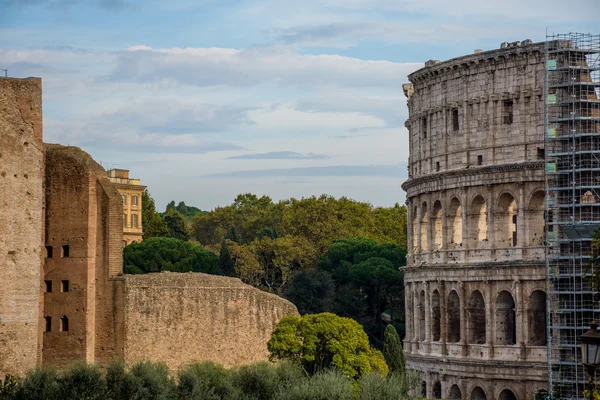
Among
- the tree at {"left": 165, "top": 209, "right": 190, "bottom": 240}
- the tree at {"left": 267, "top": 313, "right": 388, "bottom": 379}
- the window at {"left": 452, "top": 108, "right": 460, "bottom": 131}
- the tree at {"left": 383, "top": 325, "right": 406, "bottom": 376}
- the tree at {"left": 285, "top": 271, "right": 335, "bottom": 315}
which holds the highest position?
A: the window at {"left": 452, "top": 108, "right": 460, "bottom": 131}

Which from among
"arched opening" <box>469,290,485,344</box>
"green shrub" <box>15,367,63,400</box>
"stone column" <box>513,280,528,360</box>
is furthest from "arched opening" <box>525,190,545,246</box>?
"green shrub" <box>15,367,63,400</box>

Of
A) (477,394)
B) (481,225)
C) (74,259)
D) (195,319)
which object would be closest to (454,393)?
(477,394)

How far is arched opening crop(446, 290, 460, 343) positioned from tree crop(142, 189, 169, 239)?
4040cm

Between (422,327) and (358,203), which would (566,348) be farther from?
(358,203)

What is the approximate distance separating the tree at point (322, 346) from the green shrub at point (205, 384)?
15.0ft

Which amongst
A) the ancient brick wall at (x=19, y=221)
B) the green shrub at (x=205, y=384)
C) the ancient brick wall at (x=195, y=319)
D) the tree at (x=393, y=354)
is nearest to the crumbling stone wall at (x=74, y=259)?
Answer: the ancient brick wall at (x=195, y=319)

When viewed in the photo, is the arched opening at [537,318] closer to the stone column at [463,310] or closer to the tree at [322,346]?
the stone column at [463,310]

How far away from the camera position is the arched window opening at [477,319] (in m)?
55.1

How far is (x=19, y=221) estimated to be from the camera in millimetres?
39594

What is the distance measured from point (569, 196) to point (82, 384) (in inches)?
793

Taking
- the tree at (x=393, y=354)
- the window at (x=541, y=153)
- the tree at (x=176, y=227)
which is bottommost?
the tree at (x=393, y=354)

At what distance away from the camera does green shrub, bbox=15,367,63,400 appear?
36812 mm

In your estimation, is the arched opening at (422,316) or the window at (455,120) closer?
the window at (455,120)

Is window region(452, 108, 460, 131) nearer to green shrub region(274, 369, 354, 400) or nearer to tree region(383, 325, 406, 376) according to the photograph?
tree region(383, 325, 406, 376)
